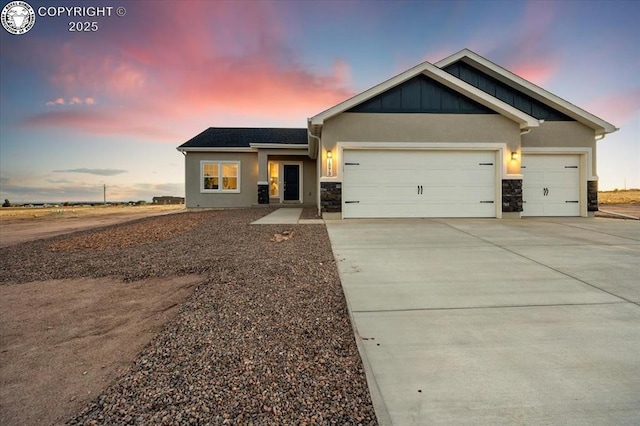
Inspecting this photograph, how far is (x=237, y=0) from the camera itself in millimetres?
10008

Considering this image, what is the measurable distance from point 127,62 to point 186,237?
8.80m

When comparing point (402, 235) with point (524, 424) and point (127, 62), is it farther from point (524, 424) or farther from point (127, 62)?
point (127, 62)

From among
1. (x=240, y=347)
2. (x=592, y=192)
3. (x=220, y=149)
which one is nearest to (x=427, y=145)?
(x=592, y=192)

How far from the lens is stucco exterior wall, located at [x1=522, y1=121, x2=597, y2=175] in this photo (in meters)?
10.5

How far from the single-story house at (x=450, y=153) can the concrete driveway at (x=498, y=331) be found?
13.7 feet

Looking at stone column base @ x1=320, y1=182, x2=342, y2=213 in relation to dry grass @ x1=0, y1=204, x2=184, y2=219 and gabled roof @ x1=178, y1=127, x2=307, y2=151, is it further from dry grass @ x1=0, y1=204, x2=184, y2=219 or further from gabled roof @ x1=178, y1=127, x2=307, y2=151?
dry grass @ x1=0, y1=204, x2=184, y2=219

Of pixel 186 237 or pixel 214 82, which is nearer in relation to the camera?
pixel 186 237

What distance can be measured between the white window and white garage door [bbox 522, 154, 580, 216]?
42.9 feet

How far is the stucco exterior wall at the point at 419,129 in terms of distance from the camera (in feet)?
31.0

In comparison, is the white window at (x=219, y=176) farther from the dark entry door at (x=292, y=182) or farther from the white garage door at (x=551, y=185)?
the white garage door at (x=551, y=185)

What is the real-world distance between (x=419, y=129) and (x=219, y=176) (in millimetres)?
10800

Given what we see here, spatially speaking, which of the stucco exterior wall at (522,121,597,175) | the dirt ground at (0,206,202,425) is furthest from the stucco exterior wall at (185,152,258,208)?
the stucco exterior wall at (522,121,597,175)

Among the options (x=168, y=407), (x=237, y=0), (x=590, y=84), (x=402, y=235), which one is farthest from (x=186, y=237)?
(x=590, y=84)

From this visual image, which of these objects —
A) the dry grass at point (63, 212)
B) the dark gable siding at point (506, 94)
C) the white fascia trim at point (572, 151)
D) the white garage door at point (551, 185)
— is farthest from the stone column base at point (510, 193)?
the dry grass at point (63, 212)
